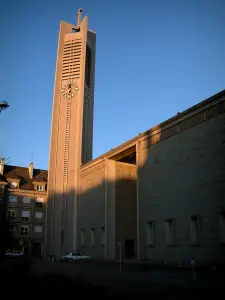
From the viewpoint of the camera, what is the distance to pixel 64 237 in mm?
48250

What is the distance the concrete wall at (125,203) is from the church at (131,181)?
0.37 feet

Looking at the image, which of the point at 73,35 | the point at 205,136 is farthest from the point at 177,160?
the point at 73,35

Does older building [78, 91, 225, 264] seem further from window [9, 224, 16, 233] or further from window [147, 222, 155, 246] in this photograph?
window [9, 224, 16, 233]

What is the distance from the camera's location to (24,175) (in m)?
68.1

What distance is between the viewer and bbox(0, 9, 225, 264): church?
27.0 metres

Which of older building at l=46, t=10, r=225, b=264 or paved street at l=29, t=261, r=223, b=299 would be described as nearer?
paved street at l=29, t=261, r=223, b=299

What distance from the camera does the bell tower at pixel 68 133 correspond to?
159 ft

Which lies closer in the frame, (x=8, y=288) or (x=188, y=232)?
(x=8, y=288)

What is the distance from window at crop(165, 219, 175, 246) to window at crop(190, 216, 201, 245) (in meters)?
2.38

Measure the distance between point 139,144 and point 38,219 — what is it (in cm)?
3496

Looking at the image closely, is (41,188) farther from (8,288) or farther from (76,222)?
(8,288)

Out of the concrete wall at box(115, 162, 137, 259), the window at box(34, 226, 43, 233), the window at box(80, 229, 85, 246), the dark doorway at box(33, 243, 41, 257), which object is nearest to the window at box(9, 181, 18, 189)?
the window at box(34, 226, 43, 233)

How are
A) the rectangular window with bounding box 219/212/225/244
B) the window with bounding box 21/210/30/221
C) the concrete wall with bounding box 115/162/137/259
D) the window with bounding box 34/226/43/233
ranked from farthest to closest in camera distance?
1. the window with bounding box 34/226/43/233
2. the window with bounding box 21/210/30/221
3. the concrete wall with bounding box 115/162/137/259
4. the rectangular window with bounding box 219/212/225/244

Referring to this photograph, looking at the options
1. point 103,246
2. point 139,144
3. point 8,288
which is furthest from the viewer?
point 103,246
